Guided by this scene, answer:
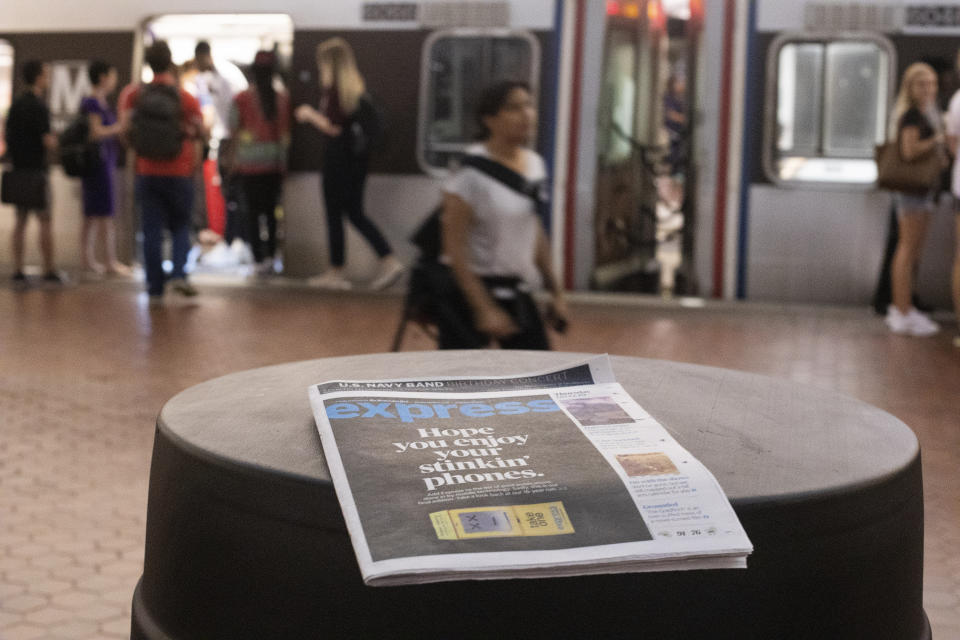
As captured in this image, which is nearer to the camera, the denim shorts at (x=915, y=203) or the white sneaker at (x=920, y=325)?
the denim shorts at (x=915, y=203)

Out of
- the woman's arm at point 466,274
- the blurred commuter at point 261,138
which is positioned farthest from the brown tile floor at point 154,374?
the woman's arm at point 466,274

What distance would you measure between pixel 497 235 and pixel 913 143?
4.28 meters

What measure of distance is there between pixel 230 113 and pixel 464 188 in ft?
22.5

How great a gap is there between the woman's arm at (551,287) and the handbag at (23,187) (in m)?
6.27

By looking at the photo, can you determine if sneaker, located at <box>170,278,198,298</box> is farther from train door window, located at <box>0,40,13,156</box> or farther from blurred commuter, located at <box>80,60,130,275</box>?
train door window, located at <box>0,40,13,156</box>

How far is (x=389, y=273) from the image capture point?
9.05 meters

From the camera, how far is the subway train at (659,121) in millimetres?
8406

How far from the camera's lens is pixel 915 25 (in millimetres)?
8172

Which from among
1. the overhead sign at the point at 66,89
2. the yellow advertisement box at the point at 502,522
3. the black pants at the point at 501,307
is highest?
the overhead sign at the point at 66,89

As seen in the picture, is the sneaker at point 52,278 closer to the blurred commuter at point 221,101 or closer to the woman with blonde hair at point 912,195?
the blurred commuter at point 221,101

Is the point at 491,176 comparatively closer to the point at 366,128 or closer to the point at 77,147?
the point at 366,128

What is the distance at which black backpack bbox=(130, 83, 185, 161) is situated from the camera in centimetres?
792

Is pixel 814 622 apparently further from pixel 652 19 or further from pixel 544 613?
pixel 652 19

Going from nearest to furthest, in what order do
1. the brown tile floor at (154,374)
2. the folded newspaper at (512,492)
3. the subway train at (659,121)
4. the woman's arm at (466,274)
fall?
the folded newspaper at (512,492), the brown tile floor at (154,374), the woman's arm at (466,274), the subway train at (659,121)
